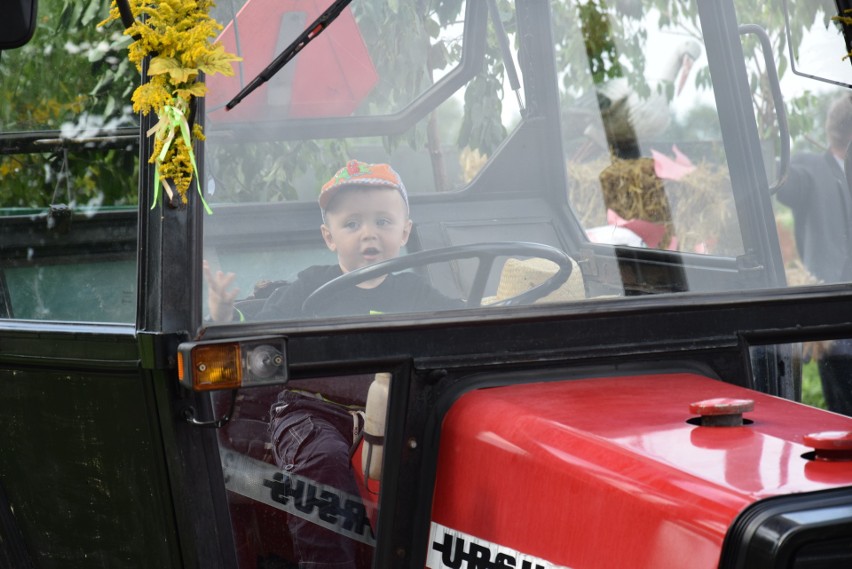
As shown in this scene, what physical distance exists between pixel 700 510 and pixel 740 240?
36.8 inches

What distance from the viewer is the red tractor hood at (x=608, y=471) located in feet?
5.02

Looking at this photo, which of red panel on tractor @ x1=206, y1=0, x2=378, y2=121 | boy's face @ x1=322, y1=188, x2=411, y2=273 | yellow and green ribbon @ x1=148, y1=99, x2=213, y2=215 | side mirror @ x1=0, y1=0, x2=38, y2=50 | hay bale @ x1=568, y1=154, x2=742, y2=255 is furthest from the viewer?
hay bale @ x1=568, y1=154, x2=742, y2=255

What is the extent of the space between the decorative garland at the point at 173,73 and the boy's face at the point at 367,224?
0.29 meters

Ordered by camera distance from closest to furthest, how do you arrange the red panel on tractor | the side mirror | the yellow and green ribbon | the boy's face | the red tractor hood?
the red tractor hood
the side mirror
the yellow and green ribbon
the red panel on tractor
the boy's face

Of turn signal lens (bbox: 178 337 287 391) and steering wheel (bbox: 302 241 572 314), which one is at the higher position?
steering wheel (bbox: 302 241 572 314)

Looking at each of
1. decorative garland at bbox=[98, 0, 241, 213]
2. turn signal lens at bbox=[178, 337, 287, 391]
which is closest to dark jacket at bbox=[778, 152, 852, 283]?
turn signal lens at bbox=[178, 337, 287, 391]

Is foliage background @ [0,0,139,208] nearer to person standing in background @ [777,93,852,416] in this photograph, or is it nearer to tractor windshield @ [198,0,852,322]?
tractor windshield @ [198,0,852,322]

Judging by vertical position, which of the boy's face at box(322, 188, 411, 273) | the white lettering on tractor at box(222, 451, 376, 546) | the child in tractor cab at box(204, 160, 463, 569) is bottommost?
the white lettering on tractor at box(222, 451, 376, 546)

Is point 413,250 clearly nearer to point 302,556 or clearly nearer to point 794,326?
point 302,556

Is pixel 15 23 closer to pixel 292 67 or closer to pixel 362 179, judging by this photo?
pixel 292 67

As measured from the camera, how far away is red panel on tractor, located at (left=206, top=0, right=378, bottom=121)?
201cm

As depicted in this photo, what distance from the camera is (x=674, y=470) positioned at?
1.59m

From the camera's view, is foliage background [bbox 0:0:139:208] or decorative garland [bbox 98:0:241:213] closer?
decorative garland [bbox 98:0:241:213]

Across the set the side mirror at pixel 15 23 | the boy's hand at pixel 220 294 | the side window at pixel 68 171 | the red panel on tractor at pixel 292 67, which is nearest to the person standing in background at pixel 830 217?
the red panel on tractor at pixel 292 67
